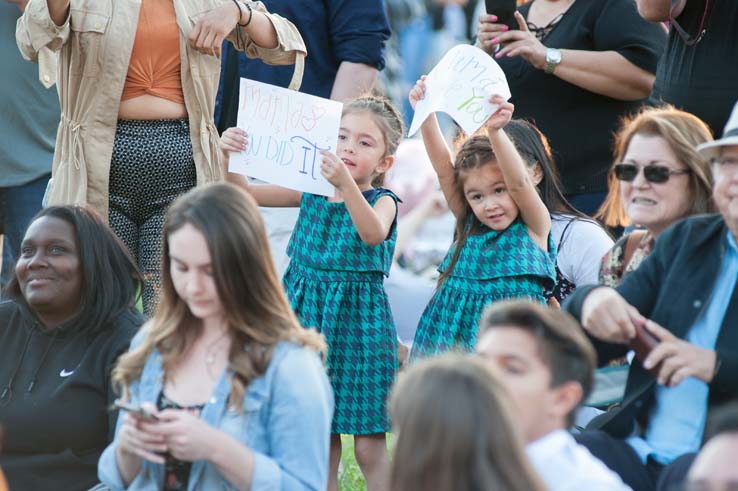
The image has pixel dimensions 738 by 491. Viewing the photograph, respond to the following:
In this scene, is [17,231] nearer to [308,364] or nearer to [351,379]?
[351,379]

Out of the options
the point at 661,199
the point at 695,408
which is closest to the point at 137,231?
the point at 661,199

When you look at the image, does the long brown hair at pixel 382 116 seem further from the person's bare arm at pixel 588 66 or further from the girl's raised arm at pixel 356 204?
the person's bare arm at pixel 588 66

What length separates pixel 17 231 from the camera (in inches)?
222

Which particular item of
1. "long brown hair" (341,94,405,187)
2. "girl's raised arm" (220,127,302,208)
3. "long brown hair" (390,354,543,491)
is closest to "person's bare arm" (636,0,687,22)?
"long brown hair" (341,94,405,187)

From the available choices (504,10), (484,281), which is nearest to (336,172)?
(484,281)

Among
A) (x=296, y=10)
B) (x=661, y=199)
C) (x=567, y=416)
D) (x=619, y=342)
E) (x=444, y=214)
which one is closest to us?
(x=567, y=416)

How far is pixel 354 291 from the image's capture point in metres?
4.43

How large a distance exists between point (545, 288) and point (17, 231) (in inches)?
105

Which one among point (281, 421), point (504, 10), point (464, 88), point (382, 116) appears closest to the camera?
point (281, 421)

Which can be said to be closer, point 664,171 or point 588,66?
point 664,171

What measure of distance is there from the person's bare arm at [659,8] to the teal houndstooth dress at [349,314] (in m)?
1.19

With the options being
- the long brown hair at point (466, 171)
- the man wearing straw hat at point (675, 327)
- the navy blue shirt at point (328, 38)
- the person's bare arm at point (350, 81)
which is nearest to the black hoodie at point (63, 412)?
the long brown hair at point (466, 171)

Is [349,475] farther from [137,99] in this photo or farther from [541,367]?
[541,367]

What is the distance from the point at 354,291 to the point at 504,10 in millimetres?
1294
